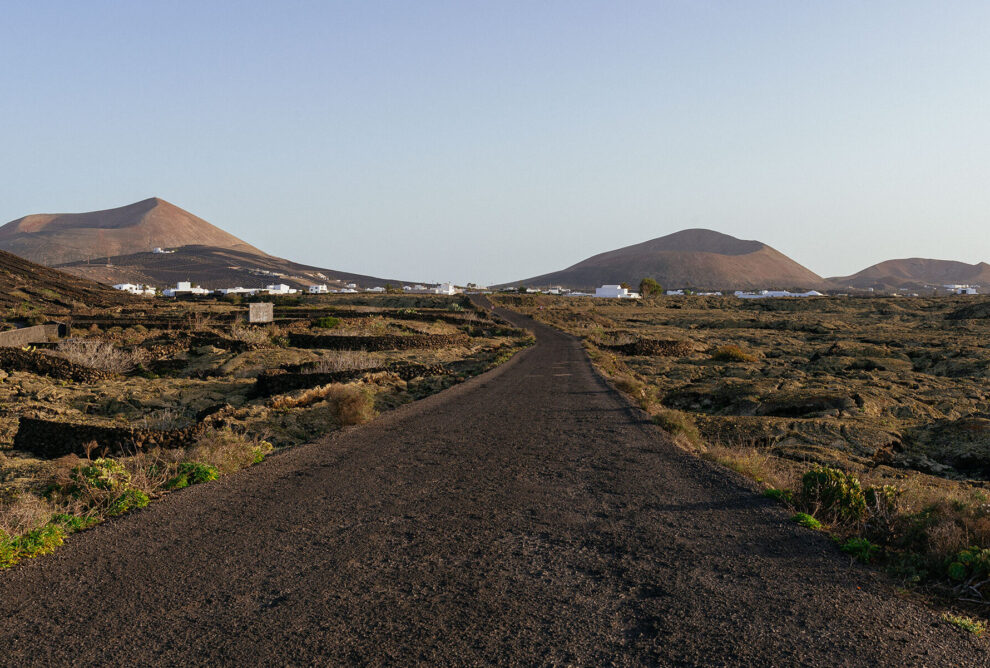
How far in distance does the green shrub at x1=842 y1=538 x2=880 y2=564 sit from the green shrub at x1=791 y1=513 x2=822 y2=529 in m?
0.61

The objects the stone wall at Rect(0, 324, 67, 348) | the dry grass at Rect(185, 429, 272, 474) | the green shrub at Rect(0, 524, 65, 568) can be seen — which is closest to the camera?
the green shrub at Rect(0, 524, 65, 568)

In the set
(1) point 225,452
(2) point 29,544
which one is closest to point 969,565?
(2) point 29,544

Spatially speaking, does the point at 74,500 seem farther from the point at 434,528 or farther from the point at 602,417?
the point at 602,417

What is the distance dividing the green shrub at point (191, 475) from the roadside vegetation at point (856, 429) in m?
8.65

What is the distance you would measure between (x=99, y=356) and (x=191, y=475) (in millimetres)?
20889

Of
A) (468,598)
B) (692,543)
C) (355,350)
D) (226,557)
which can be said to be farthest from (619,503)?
(355,350)

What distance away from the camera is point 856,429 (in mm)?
17344

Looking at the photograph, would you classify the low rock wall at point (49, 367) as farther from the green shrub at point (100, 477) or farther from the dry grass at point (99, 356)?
the green shrub at point (100, 477)

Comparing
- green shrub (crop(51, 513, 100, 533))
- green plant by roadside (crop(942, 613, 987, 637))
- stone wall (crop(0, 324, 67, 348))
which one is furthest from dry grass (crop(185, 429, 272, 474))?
stone wall (crop(0, 324, 67, 348))

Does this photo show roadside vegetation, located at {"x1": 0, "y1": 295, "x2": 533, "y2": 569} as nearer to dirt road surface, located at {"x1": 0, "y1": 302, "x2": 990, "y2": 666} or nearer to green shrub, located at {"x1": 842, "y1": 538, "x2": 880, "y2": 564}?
dirt road surface, located at {"x1": 0, "y1": 302, "x2": 990, "y2": 666}

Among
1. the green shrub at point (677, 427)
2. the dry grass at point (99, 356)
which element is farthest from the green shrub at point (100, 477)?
the dry grass at point (99, 356)

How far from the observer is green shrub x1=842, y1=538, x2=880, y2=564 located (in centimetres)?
666

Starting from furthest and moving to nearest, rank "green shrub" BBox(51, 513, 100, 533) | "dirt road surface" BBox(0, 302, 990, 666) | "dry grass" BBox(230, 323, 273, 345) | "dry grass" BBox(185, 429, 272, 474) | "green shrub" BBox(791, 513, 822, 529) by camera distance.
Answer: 1. "dry grass" BBox(230, 323, 273, 345)
2. "dry grass" BBox(185, 429, 272, 474)
3. "green shrub" BBox(791, 513, 822, 529)
4. "green shrub" BBox(51, 513, 100, 533)
5. "dirt road surface" BBox(0, 302, 990, 666)

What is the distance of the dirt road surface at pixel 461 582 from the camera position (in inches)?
183
